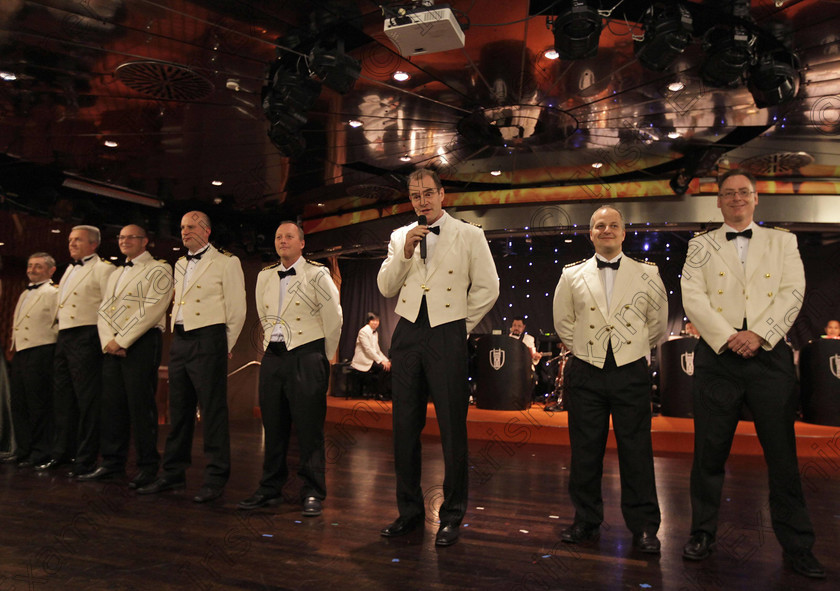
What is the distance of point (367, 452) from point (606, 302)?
3.37 m

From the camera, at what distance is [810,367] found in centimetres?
655

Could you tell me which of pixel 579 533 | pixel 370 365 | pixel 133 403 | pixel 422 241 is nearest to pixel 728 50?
pixel 422 241

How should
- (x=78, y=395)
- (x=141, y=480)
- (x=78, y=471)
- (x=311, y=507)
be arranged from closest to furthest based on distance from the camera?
1. (x=311, y=507)
2. (x=141, y=480)
3. (x=78, y=471)
4. (x=78, y=395)

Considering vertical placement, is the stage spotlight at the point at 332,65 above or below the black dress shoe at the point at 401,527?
above

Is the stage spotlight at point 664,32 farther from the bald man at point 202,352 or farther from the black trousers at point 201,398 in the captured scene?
the black trousers at point 201,398

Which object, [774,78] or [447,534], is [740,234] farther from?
[774,78]

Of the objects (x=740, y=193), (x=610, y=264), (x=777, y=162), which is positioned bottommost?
(x=610, y=264)

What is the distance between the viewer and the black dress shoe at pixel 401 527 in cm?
279

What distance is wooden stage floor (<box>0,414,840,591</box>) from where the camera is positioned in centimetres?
225

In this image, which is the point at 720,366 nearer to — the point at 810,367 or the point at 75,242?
the point at 75,242

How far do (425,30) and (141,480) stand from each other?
3.43 metres

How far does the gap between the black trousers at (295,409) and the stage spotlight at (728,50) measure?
3631mm

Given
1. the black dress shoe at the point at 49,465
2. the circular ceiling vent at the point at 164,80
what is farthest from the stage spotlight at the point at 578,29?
the black dress shoe at the point at 49,465

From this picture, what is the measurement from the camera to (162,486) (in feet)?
12.0
